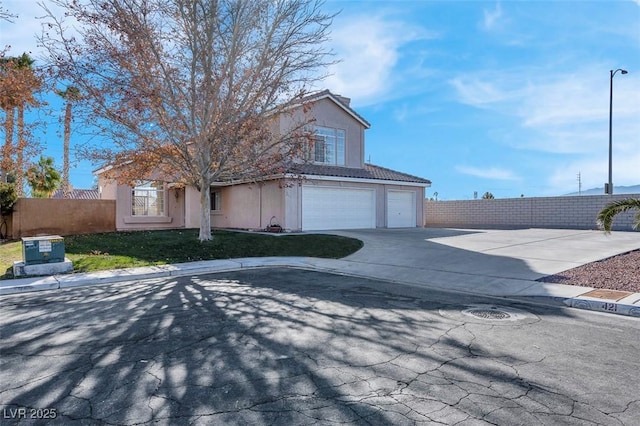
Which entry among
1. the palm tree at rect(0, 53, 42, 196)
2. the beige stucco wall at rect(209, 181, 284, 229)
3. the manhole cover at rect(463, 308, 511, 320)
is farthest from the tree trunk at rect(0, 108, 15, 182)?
the manhole cover at rect(463, 308, 511, 320)

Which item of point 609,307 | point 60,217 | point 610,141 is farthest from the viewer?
point 610,141

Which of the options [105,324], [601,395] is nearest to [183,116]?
[105,324]

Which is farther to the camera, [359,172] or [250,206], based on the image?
[359,172]

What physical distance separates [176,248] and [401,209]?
585 inches

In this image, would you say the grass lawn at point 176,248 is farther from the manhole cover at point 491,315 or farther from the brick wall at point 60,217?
the manhole cover at point 491,315

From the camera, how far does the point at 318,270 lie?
12.0 meters

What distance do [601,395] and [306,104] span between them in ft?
47.1

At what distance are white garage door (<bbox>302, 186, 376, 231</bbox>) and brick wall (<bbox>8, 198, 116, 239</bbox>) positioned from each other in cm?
1066

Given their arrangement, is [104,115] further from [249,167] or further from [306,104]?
[306,104]

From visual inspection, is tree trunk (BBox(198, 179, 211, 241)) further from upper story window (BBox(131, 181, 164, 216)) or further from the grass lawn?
upper story window (BBox(131, 181, 164, 216))

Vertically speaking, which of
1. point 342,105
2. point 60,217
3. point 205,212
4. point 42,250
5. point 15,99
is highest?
point 342,105

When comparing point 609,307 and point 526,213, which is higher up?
point 526,213

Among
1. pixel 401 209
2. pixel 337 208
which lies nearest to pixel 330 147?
pixel 337 208

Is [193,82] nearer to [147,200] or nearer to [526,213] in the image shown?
[147,200]
